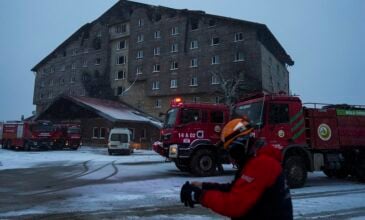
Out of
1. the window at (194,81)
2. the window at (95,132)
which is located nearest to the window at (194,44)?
the window at (194,81)

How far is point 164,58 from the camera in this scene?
53.5 metres

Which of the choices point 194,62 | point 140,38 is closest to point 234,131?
point 194,62

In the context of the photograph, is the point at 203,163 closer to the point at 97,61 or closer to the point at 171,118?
the point at 171,118

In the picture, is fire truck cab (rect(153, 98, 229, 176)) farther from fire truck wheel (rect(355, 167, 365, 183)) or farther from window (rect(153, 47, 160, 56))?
window (rect(153, 47, 160, 56))

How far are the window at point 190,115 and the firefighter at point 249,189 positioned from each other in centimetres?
1349

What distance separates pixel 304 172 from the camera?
42.5ft

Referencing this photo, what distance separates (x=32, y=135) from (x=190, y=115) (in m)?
23.7

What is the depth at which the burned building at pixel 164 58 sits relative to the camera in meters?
46.5

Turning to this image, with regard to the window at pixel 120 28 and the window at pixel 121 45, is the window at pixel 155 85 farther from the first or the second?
the window at pixel 120 28

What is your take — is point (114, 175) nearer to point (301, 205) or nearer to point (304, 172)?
point (304, 172)

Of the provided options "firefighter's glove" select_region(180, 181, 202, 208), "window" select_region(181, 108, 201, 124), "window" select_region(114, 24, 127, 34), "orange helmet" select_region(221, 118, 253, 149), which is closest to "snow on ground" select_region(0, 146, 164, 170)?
"window" select_region(181, 108, 201, 124)

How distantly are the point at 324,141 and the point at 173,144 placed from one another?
5946 mm

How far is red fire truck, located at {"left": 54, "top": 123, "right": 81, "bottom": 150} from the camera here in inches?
1463

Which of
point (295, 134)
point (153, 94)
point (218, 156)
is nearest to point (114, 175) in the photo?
point (218, 156)
